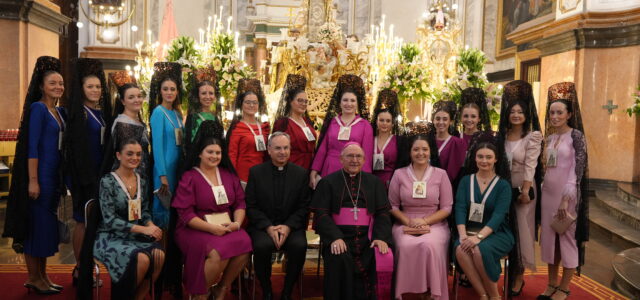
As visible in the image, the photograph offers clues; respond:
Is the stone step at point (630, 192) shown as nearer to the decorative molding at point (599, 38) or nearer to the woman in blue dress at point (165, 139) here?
the decorative molding at point (599, 38)

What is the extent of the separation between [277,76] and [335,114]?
10.2ft

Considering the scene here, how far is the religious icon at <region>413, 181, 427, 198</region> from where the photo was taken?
4.38 m

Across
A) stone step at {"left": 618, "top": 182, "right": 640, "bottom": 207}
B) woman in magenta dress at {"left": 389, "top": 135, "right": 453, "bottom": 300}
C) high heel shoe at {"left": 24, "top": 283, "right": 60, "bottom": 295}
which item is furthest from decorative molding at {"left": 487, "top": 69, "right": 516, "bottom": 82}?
high heel shoe at {"left": 24, "top": 283, "right": 60, "bottom": 295}

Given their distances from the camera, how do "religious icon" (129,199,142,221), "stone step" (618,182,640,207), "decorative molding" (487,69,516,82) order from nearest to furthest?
"religious icon" (129,199,142,221)
"stone step" (618,182,640,207)
"decorative molding" (487,69,516,82)

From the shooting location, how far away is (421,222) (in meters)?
4.35

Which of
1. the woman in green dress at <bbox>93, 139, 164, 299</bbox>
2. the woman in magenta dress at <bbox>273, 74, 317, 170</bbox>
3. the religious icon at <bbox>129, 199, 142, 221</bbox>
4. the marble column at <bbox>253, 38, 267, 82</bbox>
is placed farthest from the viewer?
A: the marble column at <bbox>253, 38, 267, 82</bbox>

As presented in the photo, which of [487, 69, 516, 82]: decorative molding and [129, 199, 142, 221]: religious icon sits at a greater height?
[487, 69, 516, 82]: decorative molding

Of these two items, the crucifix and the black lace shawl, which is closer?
the black lace shawl

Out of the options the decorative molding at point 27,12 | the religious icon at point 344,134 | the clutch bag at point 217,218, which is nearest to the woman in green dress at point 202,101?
the clutch bag at point 217,218

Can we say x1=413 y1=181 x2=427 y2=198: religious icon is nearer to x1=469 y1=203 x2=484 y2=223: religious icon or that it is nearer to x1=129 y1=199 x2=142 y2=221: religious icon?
x1=469 y1=203 x2=484 y2=223: religious icon

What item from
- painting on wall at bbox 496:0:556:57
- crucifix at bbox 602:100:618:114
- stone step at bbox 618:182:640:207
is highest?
painting on wall at bbox 496:0:556:57

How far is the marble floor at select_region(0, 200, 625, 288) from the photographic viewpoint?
5292mm

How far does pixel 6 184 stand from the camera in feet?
26.3

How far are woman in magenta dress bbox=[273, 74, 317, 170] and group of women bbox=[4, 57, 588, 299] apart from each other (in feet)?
0.09
